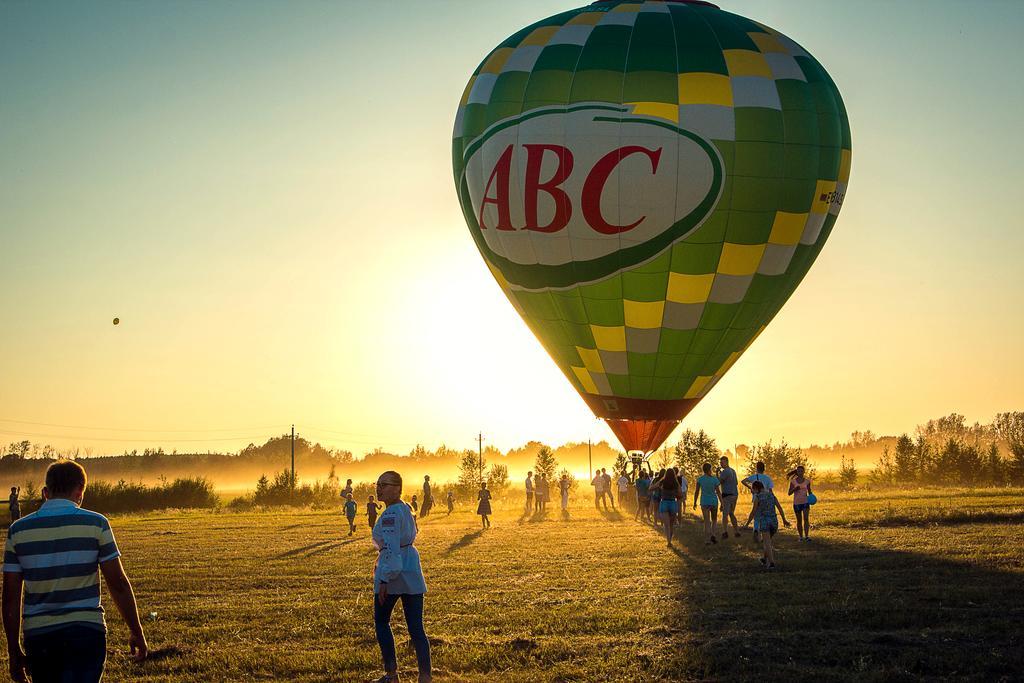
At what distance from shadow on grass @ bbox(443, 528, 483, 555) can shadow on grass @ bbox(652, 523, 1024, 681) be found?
261 inches

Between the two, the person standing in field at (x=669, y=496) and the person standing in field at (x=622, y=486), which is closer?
the person standing in field at (x=669, y=496)

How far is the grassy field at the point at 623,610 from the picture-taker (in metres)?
9.71

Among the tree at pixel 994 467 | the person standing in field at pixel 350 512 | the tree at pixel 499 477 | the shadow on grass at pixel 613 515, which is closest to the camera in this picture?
the person standing in field at pixel 350 512

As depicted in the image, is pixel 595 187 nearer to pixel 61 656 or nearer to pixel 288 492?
pixel 61 656

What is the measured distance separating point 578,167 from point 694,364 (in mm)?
5213

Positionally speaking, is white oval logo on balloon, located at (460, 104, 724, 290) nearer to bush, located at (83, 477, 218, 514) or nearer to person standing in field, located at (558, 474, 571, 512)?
person standing in field, located at (558, 474, 571, 512)

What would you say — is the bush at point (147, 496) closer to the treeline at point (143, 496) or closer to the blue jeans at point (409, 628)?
the treeline at point (143, 496)

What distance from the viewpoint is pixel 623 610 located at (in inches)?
494

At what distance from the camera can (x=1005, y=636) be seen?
1023cm

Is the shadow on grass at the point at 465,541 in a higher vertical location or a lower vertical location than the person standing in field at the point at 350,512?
lower

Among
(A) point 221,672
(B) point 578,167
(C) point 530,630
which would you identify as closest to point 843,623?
(C) point 530,630

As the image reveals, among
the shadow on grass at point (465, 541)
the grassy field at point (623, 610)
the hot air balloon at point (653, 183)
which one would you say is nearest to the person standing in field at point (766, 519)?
the grassy field at point (623, 610)

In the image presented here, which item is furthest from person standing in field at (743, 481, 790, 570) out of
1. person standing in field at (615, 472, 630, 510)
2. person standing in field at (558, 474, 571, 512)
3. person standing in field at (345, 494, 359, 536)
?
person standing in field at (558, 474, 571, 512)

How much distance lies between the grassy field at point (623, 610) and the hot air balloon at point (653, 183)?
4550 millimetres
